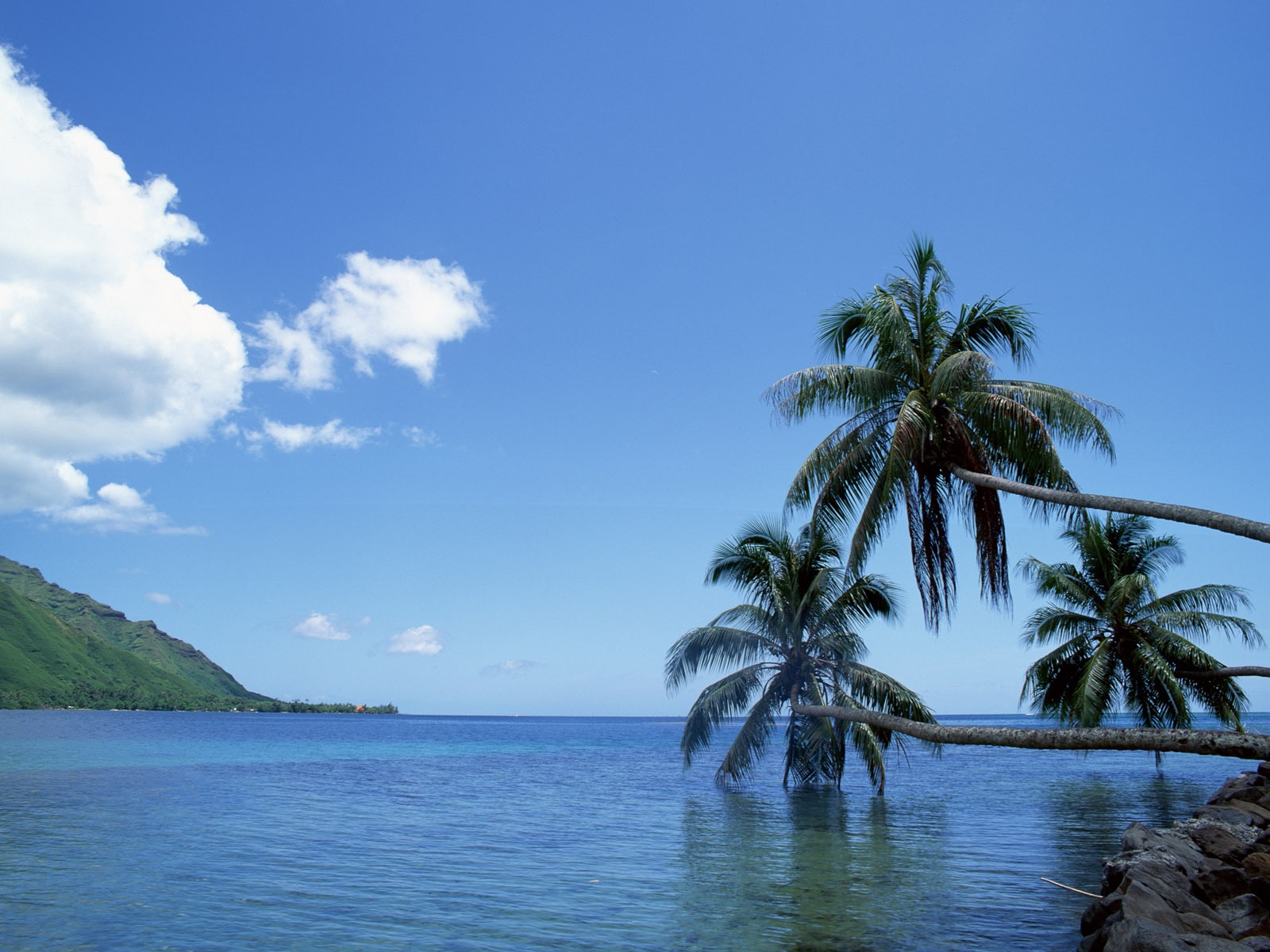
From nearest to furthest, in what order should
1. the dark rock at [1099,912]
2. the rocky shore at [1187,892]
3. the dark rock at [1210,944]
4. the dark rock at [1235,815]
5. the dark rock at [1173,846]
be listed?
the dark rock at [1210,944], the rocky shore at [1187,892], the dark rock at [1099,912], the dark rock at [1173,846], the dark rock at [1235,815]

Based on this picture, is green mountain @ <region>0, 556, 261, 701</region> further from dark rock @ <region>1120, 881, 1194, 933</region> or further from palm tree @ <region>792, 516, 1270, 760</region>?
dark rock @ <region>1120, 881, 1194, 933</region>

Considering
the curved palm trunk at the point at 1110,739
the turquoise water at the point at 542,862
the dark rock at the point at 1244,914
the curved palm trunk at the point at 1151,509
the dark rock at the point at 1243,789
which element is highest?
the curved palm trunk at the point at 1151,509

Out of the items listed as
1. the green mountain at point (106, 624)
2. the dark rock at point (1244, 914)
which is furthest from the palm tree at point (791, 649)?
the green mountain at point (106, 624)

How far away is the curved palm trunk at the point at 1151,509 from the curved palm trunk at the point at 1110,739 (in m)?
2.00

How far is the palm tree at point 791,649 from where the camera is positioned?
2288cm

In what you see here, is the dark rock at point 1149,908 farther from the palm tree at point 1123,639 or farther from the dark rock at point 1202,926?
the palm tree at point 1123,639

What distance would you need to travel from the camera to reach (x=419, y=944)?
28.9 ft

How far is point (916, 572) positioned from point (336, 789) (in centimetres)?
2084

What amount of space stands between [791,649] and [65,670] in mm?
140606

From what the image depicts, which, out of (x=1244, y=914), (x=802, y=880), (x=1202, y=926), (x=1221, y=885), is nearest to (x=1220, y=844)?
(x=1221, y=885)

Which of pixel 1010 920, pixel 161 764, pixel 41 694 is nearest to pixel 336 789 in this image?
pixel 161 764

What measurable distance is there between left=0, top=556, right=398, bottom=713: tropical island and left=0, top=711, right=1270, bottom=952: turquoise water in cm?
10616

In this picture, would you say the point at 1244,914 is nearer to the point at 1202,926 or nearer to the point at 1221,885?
the point at 1221,885

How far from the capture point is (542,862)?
14062 mm
